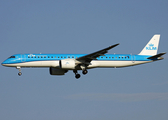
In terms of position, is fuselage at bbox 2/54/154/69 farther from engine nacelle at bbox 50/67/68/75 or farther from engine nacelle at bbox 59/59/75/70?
engine nacelle at bbox 50/67/68/75

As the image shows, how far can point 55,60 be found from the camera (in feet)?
196

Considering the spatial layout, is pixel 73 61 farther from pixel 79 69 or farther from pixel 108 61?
A: pixel 108 61

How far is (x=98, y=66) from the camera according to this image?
61844mm

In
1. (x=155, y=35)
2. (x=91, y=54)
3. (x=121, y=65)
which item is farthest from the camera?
(x=155, y=35)

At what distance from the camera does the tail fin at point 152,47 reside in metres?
66.9

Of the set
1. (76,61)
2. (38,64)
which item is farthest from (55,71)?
(76,61)

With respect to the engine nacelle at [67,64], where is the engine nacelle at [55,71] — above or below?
below

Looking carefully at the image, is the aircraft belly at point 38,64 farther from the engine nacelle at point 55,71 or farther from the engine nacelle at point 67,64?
the engine nacelle at point 55,71

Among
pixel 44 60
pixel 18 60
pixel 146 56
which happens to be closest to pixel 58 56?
pixel 44 60

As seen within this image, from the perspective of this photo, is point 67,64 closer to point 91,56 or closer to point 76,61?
point 76,61

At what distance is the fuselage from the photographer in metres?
59.1

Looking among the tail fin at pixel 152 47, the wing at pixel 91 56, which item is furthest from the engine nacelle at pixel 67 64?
the tail fin at pixel 152 47

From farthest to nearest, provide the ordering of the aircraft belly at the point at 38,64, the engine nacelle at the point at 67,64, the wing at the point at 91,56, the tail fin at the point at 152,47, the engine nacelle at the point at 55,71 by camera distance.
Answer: the tail fin at the point at 152,47
the engine nacelle at the point at 55,71
the aircraft belly at the point at 38,64
the engine nacelle at the point at 67,64
the wing at the point at 91,56

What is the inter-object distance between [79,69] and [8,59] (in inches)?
477
